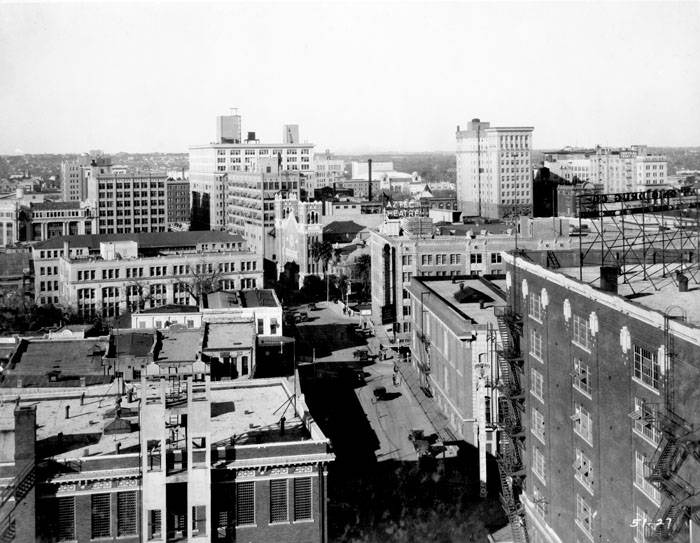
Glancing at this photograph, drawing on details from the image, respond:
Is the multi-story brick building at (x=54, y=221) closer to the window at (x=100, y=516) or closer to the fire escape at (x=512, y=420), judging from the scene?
the fire escape at (x=512, y=420)

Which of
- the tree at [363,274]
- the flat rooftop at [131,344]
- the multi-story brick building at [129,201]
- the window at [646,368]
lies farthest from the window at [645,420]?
the multi-story brick building at [129,201]

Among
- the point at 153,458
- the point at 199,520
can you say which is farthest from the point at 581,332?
the point at 153,458

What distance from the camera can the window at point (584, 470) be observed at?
36.7 metres

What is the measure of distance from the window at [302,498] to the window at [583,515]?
10817mm

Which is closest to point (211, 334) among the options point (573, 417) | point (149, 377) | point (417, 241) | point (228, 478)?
point (149, 377)

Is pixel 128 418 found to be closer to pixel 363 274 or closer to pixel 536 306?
pixel 536 306

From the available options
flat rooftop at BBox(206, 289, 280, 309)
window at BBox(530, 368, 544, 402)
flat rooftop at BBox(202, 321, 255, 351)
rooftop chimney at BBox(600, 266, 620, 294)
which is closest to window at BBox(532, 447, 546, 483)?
window at BBox(530, 368, 544, 402)

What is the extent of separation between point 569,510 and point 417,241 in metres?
59.9

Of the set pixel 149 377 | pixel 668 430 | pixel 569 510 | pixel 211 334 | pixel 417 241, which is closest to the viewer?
pixel 668 430

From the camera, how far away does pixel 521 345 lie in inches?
1779

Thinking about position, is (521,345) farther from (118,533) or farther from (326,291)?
(326,291)

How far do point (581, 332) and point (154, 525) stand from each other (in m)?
18.1

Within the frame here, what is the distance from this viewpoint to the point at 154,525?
3594 centimetres

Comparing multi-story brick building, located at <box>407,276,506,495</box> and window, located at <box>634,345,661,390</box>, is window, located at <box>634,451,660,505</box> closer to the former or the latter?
window, located at <box>634,345,661,390</box>
